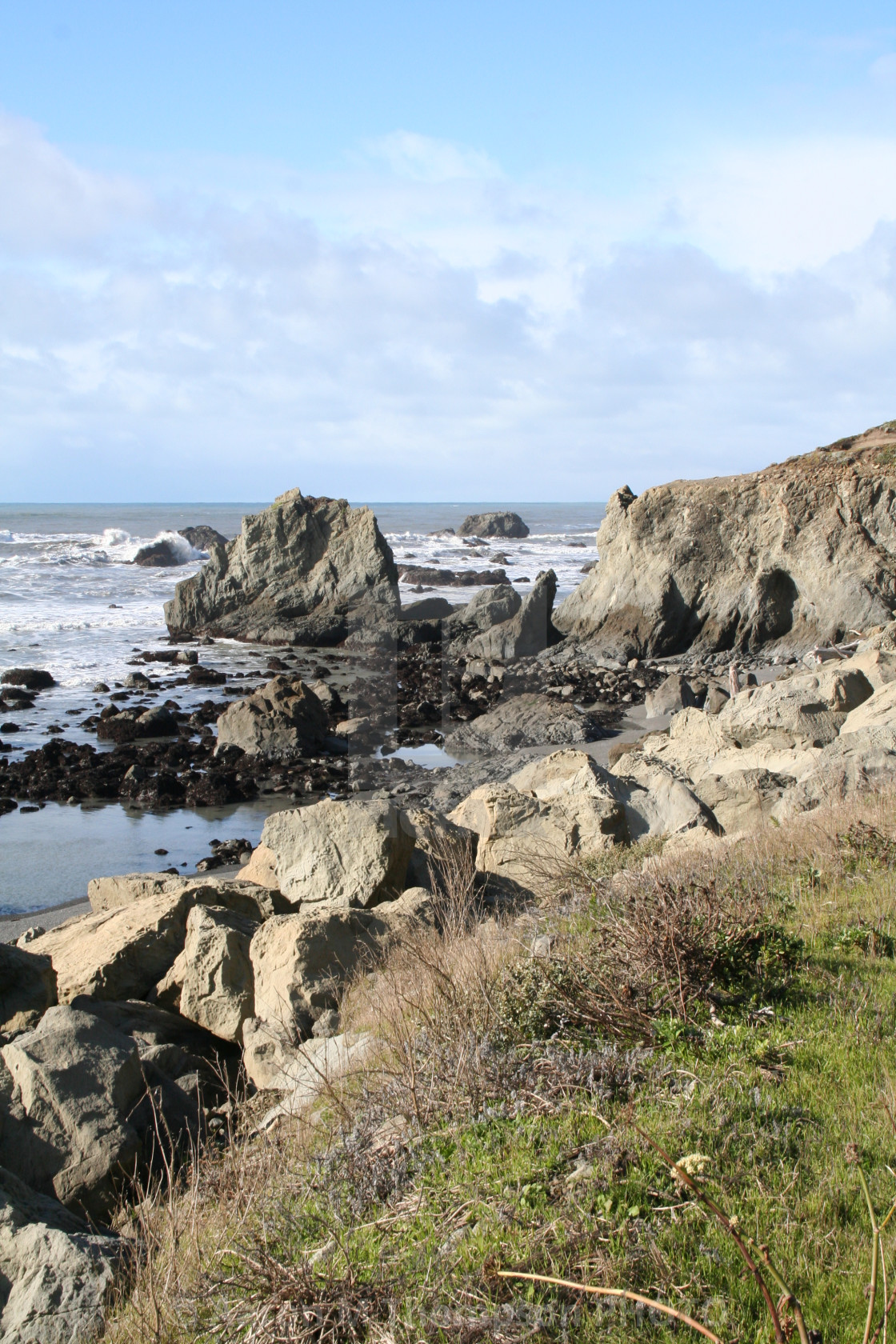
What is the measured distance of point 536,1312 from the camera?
7.97ft

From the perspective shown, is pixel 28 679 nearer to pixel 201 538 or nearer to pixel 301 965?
pixel 301 965

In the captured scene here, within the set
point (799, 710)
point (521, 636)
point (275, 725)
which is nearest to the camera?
point (799, 710)

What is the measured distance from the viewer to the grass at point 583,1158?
2.55 m

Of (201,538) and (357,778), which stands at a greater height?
(201,538)

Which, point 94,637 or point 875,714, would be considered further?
point 94,637

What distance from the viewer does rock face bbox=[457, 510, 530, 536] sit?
83.9 m

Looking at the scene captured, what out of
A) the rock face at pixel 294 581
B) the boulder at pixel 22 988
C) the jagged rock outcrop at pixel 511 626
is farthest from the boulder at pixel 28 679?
the boulder at pixel 22 988

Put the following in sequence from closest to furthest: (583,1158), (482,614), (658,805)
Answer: (583,1158) → (658,805) → (482,614)

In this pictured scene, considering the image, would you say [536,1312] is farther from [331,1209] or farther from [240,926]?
[240,926]

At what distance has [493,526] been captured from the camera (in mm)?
84562

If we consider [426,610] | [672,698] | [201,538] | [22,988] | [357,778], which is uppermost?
[201,538]

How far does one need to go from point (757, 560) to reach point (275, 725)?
15926mm

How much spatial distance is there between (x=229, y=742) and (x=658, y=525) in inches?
637

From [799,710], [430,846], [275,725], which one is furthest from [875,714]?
[275,725]
